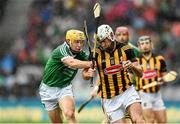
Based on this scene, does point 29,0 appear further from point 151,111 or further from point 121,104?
point 121,104

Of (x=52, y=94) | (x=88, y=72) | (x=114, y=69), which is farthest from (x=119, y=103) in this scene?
(x=52, y=94)

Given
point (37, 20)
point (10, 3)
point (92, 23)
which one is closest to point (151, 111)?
point (92, 23)

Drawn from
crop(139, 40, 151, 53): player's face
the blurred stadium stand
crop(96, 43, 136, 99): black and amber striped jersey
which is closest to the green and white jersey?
crop(96, 43, 136, 99): black and amber striped jersey

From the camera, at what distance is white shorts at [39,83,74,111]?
1258cm

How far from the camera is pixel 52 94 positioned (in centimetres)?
1270

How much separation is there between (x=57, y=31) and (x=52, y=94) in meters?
10.4

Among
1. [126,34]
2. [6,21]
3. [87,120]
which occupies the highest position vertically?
[6,21]

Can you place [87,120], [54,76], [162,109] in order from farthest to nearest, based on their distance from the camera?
[87,120]
[162,109]
[54,76]

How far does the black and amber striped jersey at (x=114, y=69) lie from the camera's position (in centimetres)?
1155

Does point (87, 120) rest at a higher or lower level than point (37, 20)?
lower

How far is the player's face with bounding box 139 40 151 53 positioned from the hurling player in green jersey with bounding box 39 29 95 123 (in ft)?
8.73

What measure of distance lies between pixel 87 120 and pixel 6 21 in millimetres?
5893

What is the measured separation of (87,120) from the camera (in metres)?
20.5

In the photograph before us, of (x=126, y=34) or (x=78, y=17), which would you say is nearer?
(x=126, y=34)
